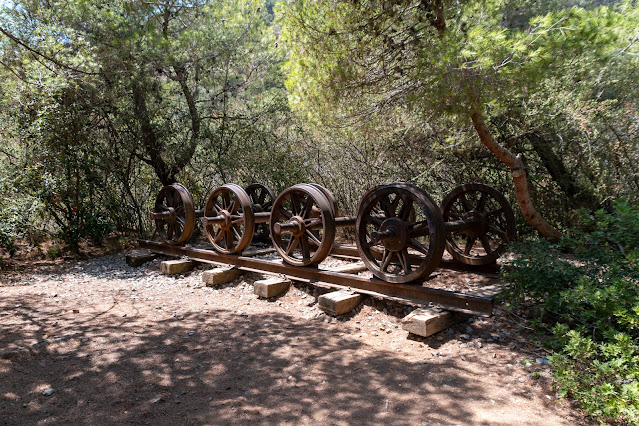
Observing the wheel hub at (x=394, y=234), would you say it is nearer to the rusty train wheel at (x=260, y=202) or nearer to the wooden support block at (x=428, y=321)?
the wooden support block at (x=428, y=321)

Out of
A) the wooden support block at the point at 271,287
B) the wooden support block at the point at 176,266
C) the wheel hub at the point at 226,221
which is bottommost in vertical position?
the wooden support block at the point at 271,287

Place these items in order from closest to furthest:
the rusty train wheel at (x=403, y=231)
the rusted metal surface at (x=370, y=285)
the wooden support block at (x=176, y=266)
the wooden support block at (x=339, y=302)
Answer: the rusted metal surface at (x=370, y=285) < the rusty train wheel at (x=403, y=231) < the wooden support block at (x=339, y=302) < the wooden support block at (x=176, y=266)

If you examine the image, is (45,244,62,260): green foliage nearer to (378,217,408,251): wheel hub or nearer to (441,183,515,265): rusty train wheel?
(378,217,408,251): wheel hub

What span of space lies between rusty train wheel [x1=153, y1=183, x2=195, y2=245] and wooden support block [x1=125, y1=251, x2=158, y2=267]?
0.37m

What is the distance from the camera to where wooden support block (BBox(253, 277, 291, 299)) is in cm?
511

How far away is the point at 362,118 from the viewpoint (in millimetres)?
5910

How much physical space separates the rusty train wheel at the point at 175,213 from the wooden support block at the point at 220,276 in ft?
4.07

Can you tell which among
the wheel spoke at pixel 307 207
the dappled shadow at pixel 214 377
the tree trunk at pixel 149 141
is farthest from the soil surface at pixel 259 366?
the tree trunk at pixel 149 141

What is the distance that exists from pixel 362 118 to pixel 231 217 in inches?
96.7

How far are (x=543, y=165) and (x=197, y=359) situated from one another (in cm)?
621

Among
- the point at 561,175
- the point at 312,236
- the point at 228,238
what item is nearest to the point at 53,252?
the point at 228,238

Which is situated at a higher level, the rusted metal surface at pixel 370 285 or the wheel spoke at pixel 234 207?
the wheel spoke at pixel 234 207

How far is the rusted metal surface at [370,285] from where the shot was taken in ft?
12.6

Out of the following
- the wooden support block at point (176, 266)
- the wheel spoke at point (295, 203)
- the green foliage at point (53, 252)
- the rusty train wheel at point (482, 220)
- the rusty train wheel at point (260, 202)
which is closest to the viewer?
the rusty train wheel at point (482, 220)
